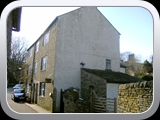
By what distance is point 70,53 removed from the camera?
27.9 ft

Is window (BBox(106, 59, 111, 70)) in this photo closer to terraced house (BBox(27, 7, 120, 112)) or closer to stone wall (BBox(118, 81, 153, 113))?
terraced house (BBox(27, 7, 120, 112))

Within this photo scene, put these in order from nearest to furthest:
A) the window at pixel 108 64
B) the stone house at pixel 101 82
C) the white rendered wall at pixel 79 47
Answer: the stone house at pixel 101 82 < the white rendered wall at pixel 79 47 < the window at pixel 108 64

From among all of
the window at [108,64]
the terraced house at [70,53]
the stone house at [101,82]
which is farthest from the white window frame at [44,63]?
the window at [108,64]

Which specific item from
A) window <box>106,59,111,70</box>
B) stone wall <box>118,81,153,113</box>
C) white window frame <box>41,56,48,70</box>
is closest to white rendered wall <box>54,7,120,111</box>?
window <box>106,59,111,70</box>

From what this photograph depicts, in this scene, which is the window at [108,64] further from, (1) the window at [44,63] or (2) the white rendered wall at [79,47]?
(1) the window at [44,63]

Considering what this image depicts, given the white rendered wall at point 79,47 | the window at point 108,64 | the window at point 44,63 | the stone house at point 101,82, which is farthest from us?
the window at point 108,64

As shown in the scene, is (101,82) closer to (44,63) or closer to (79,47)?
(79,47)

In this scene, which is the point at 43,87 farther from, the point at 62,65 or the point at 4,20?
the point at 4,20

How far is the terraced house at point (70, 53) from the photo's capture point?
24.5ft

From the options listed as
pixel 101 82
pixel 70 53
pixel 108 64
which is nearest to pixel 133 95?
pixel 101 82

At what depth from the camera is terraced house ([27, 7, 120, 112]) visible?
747 centimetres

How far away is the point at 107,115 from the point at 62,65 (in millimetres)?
6132

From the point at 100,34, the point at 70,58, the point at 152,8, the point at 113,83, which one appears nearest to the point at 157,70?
the point at 152,8

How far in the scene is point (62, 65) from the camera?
7.59 metres
